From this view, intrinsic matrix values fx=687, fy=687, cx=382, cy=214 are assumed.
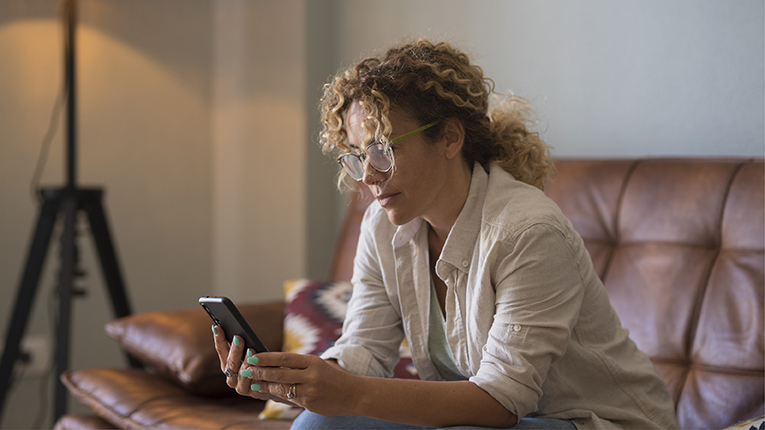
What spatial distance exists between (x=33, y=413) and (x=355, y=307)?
160cm

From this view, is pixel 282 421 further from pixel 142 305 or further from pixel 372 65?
pixel 142 305

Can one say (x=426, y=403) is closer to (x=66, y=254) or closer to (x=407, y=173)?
(x=407, y=173)

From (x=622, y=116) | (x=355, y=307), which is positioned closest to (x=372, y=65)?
(x=355, y=307)

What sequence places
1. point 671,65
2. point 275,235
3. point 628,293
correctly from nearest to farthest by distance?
point 628,293
point 671,65
point 275,235

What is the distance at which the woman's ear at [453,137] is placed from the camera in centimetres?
113

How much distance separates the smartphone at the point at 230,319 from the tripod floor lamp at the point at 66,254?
1.15 meters

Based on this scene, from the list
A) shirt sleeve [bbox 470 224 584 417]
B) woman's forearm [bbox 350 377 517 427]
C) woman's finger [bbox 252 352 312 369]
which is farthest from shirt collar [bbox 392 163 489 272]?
woman's finger [bbox 252 352 312 369]

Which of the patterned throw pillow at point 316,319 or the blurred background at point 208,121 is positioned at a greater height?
the blurred background at point 208,121

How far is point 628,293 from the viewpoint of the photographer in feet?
4.66

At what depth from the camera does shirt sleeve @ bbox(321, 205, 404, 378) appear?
121 centimetres

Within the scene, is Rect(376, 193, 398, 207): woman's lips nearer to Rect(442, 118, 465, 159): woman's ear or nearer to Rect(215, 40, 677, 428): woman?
Rect(215, 40, 677, 428): woman

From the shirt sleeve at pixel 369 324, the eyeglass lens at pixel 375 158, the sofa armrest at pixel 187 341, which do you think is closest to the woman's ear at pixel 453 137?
the eyeglass lens at pixel 375 158

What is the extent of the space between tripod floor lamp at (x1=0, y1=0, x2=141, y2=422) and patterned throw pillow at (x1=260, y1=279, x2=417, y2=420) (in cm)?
64

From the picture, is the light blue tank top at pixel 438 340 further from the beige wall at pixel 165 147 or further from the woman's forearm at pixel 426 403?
the beige wall at pixel 165 147
